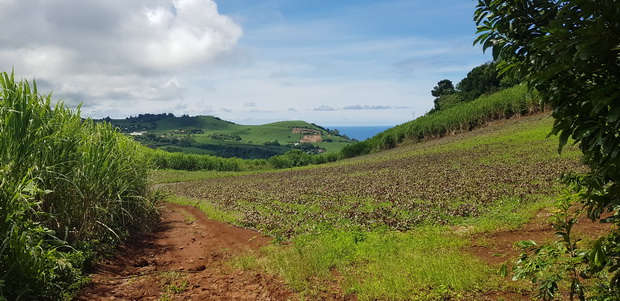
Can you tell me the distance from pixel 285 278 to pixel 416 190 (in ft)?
39.4

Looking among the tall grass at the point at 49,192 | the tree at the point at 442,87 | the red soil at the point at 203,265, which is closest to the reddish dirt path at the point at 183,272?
the red soil at the point at 203,265

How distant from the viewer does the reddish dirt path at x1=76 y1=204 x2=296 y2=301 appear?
6.86m

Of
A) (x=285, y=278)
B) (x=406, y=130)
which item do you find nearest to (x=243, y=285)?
(x=285, y=278)

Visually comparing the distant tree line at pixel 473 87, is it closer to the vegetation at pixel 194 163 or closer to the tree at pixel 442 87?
the tree at pixel 442 87

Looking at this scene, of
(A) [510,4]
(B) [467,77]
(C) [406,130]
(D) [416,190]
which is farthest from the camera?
(B) [467,77]

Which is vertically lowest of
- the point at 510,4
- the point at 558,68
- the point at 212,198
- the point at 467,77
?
the point at 212,198

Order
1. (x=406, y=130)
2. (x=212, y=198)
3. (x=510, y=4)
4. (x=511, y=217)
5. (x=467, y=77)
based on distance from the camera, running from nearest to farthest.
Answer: (x=510, y=4) < (x=511, y=217) < (x=212, y=198) < (x=406, y=130) < (x=467, y=77)

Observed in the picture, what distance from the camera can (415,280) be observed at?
6699 millimetres

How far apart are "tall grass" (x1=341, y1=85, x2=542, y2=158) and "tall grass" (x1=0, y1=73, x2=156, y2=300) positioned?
45.3 m

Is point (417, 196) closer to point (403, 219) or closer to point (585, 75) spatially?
point (403, 219)

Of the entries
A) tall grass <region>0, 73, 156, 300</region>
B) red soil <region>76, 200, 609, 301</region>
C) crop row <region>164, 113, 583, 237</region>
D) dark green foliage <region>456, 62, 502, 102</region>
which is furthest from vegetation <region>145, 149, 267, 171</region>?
tall grass <region>0, 73, 156, 300</region>

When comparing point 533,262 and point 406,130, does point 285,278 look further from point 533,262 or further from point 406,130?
point 406,130

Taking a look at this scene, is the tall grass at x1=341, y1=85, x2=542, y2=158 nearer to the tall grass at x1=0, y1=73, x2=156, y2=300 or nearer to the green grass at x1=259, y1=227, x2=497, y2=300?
the green grass at x1=259, y1=227, x2=497, y2=300

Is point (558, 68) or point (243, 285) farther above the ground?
point (558, 68)
